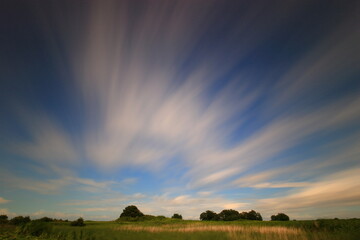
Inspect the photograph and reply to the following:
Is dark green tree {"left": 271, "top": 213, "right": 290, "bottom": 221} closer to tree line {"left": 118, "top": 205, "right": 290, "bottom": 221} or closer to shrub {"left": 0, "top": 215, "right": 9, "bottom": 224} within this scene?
tree line {"left": 118, "top": 205, "right": 290, "bottom": 221}

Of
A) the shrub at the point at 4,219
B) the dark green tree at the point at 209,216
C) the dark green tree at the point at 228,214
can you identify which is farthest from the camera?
the dark green tree at the point at 228,214

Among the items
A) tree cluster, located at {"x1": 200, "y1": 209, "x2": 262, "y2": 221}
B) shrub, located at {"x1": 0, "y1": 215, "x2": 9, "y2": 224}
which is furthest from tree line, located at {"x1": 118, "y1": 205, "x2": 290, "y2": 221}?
shrub, located at {"x1": 0, "y1": 215, "x2": 9, "y2": 224}

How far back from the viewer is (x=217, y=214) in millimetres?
77062

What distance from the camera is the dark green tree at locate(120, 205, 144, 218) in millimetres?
58281

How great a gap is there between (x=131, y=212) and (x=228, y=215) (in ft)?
133

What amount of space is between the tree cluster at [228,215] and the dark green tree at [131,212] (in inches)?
1077

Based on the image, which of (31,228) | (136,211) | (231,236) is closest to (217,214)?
(136,211)

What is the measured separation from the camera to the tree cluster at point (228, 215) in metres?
74.2

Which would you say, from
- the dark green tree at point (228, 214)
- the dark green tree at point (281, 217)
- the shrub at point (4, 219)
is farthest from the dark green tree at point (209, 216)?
the shrub at point (4, 219)

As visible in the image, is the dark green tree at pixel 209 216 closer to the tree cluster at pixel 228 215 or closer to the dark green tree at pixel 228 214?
the tree cluster at pixel 228 215

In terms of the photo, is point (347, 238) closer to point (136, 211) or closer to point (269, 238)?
point (269, 238)

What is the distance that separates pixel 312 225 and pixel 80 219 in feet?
111

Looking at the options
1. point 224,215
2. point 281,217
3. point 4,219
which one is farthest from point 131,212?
point 281,217

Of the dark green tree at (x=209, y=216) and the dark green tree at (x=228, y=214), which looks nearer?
the dark green tree at (x=209, y=216)
